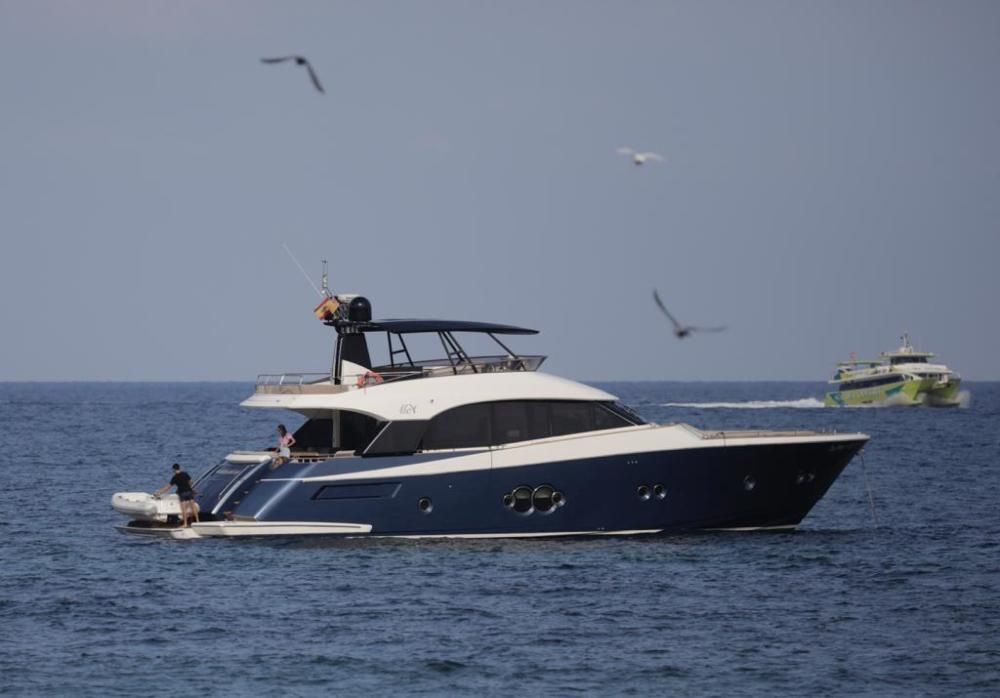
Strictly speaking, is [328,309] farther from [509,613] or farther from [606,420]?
[509,613]

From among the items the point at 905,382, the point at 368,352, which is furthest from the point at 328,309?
the point at 905,382

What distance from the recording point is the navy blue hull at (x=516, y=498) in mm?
32531

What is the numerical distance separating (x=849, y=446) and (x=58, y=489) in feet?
86.3

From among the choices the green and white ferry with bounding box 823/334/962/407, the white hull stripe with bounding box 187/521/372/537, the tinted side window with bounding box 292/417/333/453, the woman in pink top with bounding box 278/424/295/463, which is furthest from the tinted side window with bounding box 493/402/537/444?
the green and white ferry with bounding box 823/334/962/407

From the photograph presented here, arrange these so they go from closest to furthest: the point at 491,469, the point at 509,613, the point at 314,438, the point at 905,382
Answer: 1. the point at 509,613
2. the point at 491,469
3. the point at 314,438
4. the point at 905,382

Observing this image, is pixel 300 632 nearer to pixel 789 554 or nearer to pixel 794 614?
pixel 794 614

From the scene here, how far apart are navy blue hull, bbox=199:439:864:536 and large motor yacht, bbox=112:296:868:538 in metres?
0.03

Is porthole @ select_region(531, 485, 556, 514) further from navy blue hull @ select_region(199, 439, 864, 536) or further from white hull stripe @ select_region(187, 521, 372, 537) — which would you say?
white hull stripe @ select_region(187, 521, 372, 537)

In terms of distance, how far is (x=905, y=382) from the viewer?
426 feet

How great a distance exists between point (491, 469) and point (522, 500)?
35.6 inches

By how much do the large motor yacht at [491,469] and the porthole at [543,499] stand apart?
2 centimetres

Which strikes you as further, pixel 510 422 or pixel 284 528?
pixel 510 422

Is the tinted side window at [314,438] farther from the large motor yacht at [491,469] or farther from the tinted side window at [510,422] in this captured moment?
the tinted side window at [510,422]

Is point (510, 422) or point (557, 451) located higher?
point (510, 422)
